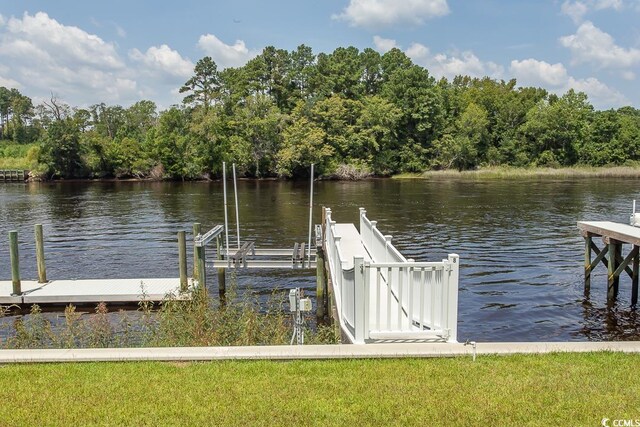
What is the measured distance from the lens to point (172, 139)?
78.4 metres

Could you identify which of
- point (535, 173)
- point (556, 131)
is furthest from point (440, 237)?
point (556, 131)

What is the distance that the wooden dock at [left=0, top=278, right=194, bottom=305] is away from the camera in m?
13.4

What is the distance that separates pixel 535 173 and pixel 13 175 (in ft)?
250

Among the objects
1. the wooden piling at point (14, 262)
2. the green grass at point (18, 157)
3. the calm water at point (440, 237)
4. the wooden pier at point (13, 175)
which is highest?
the green grass at point (18, 157)

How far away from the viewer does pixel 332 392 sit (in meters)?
5.43

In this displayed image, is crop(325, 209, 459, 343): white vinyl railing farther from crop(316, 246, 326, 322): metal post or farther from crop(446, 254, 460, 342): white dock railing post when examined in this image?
crop(316, 246, 326, 322): metal post

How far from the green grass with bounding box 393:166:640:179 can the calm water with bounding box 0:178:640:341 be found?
84.0ft

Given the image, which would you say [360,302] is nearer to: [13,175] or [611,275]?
[611,275]

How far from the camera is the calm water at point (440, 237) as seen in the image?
13648mm

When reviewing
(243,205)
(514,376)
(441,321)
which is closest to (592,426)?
(514,376)

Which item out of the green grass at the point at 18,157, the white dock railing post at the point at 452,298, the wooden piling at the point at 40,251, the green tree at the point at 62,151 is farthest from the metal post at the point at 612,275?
the green grass at the point at 18,157

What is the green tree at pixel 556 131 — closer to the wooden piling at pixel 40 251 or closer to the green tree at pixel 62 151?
the green tree at pixel 62 151

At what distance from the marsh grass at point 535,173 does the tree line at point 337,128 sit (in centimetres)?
410

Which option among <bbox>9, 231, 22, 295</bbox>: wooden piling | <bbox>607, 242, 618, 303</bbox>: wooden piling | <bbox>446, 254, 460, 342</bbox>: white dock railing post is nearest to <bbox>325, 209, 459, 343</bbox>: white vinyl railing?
<bbox>446, 254, 460, 342</bbox>: white dock railing post
